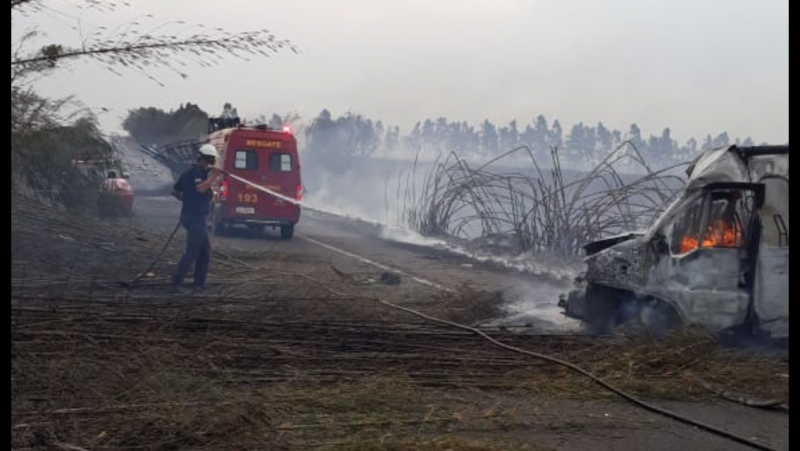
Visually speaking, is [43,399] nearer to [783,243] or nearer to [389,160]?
[783,243]

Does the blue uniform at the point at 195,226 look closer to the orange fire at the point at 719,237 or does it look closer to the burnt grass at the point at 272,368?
the burnt grass at the point at 272,368

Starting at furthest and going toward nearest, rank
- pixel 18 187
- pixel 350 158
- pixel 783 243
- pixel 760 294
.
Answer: pixel 350 158 → pixel 760 294 → pixel 783 243 → pixel 18 187

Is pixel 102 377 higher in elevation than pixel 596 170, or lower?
lower

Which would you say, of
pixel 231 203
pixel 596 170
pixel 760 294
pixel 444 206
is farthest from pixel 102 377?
pixel 444 206

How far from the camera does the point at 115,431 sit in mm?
5152

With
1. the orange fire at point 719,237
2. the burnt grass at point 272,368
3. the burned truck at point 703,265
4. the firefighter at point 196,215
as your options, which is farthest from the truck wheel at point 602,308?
the firefighter at point 196,215

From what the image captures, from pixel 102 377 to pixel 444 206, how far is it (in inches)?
683

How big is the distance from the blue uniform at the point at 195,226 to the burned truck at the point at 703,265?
4.89m

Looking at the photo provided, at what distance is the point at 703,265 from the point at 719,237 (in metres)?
0.34

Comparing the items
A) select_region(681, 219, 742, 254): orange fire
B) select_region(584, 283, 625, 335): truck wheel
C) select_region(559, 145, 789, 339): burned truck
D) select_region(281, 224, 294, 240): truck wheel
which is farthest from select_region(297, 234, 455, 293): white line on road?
select_region(681, 219, 742, 254): orange fire

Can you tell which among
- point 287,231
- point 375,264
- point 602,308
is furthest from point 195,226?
point 287,231

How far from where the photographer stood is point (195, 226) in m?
11.0

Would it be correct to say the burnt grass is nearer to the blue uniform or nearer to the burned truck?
the burned truck
